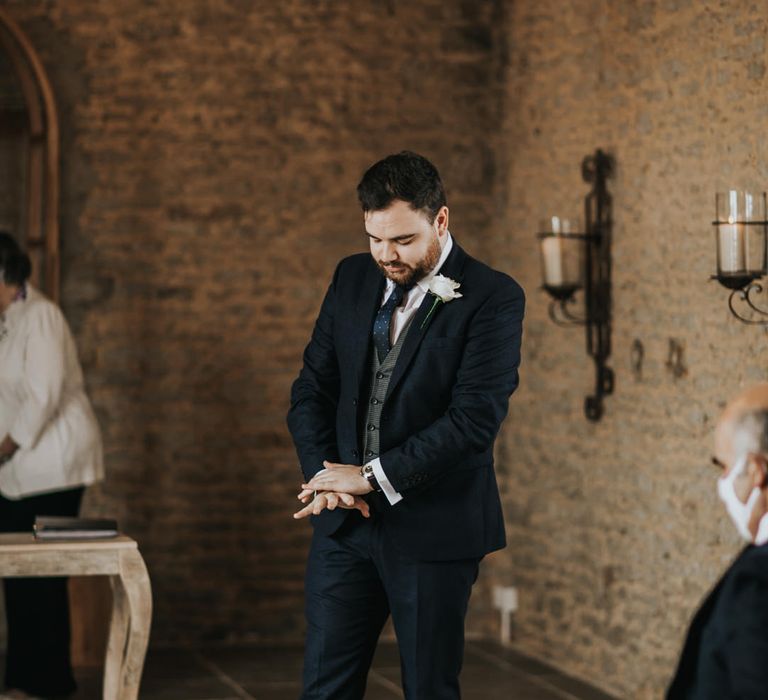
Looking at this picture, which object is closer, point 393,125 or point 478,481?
point 478,481

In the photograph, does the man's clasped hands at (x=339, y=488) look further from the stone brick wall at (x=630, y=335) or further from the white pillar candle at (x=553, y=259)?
the white pillar candle at (x=553, y=259)

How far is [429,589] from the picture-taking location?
11.0 feet

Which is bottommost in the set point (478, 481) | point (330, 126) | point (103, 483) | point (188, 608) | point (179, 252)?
point (188, 608)

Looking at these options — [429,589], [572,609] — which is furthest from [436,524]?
[572,609]

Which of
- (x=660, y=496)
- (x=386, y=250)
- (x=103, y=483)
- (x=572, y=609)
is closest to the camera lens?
(x=386, y=250)

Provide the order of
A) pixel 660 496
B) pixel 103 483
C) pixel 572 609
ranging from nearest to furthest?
pixel 660 496, pixel 572 609, pixel 103 483

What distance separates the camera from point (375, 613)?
3.45 metres

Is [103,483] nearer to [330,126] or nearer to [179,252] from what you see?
[179,252]

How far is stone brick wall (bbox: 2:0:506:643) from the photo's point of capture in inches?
251

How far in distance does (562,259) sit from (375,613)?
97.5 inches

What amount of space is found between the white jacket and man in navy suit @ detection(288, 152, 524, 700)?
1993mm

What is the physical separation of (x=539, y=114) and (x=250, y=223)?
1422 millimetres

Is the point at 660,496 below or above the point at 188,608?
above

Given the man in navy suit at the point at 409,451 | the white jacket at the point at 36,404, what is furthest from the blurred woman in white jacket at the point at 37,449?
the man in navy suit at the point at 409,451
